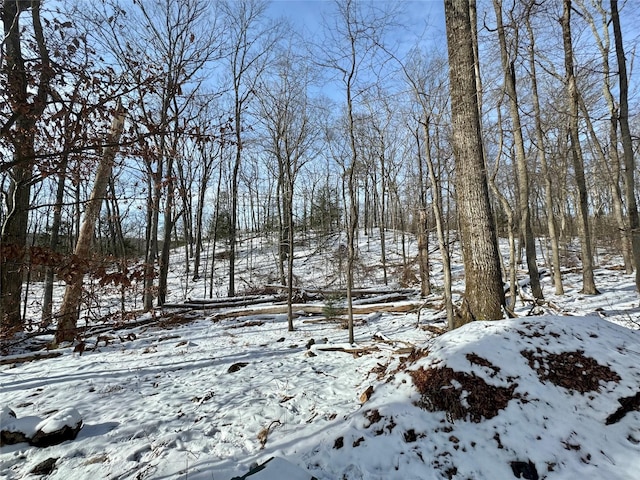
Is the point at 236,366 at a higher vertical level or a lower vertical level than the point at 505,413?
lower

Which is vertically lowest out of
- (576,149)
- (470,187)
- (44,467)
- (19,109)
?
(44,467)

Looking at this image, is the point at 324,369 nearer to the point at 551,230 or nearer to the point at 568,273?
the point at 551,230

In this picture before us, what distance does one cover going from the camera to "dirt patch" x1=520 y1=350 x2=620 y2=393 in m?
2.85

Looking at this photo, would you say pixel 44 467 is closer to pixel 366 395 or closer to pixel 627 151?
pixel 366 395

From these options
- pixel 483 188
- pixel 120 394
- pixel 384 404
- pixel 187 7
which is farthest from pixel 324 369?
pixel 187 7

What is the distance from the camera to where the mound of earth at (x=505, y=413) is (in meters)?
2.35

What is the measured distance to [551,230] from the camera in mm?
9867

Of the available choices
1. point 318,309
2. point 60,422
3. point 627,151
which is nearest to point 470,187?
point 60,422

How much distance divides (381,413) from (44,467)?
324cm

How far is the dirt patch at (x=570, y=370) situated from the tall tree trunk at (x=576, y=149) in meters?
7.91

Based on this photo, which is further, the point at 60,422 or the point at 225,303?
the point at 225,303

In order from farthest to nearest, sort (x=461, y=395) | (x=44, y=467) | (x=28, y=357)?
1. (x=28, y=357)
2. (x=461, y=395)
3. (x=44, y=467)

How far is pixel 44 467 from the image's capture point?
110 inches

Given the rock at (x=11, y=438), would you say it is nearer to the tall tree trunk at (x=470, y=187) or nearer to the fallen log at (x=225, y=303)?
the tall tree trunk at (x=470, y=187)
